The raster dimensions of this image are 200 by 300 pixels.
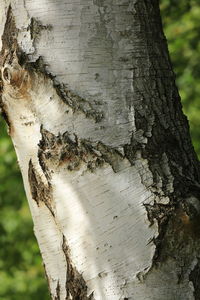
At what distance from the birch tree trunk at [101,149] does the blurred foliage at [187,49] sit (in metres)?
4.23

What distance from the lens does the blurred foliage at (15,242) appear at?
5.39 m

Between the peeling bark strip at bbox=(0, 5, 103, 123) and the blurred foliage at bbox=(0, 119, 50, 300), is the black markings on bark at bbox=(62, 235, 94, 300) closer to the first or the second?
the peeling bark strip at bbox=(0, 5, 103, 123)

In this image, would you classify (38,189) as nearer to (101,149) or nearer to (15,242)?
(101,149)

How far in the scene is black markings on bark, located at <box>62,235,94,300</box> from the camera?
132 centimetres

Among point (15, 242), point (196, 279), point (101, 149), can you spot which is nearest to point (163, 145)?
point (101, 149)

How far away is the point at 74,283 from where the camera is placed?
4.39 feet

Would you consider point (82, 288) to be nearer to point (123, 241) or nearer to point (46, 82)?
point (123, 241)

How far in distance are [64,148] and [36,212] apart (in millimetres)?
174

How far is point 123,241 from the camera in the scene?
4.18 ft

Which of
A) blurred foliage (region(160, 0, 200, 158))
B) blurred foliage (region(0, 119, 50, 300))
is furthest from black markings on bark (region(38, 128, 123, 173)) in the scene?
blurred foliage (region(160, 0, 200, 158))

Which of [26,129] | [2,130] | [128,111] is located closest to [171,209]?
[128,111]

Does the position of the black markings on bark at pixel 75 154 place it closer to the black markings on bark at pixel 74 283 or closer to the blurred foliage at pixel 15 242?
the black markings on bark at pixel 74 283

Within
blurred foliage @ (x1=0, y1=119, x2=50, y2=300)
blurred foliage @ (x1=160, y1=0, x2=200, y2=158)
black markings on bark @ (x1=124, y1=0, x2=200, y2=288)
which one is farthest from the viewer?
blurred foliage @ (x1=160, y1=0, x2=200, y2=158)

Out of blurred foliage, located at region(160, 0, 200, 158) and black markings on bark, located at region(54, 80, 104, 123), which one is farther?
blurred foliage, located at region(160, 0, 200, 158)
